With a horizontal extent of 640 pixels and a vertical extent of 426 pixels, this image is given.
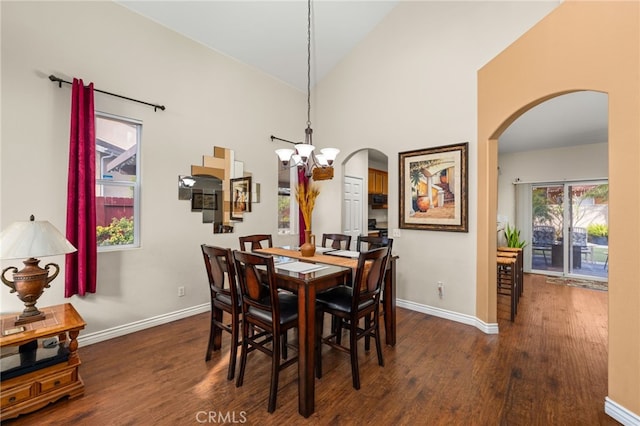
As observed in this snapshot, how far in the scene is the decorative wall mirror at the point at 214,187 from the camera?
3.71 m

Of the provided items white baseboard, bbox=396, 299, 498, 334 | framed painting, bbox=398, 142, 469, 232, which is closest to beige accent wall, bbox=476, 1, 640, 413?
framed painting, bbox=398, 142, 469, 232

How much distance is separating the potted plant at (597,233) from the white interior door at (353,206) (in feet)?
14.3

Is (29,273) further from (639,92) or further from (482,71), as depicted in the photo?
(482,71)

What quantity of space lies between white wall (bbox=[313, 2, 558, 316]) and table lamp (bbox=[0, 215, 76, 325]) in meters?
3.68

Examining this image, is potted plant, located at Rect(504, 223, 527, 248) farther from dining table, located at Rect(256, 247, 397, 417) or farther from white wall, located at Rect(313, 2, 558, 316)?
dining table, located at Rect(256, 247, 397, 417)

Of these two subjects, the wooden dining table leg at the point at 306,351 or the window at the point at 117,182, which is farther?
the window at the point at 117,182

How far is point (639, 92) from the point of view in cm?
178

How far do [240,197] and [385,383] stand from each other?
9.98ft

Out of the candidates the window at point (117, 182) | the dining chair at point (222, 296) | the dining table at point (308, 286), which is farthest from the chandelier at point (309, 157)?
the window at point (117, 182)

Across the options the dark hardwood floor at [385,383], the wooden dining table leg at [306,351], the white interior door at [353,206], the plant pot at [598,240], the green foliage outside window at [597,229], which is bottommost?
the dark hardwood floor at [385,383]

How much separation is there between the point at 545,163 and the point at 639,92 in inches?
195

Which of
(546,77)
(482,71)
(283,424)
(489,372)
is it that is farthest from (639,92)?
(283,424)

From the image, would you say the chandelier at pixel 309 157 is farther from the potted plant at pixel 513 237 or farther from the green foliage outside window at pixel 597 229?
the green foliage outside window at pixel 597 229

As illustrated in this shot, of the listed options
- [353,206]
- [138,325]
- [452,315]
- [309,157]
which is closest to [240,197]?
[309,157]
